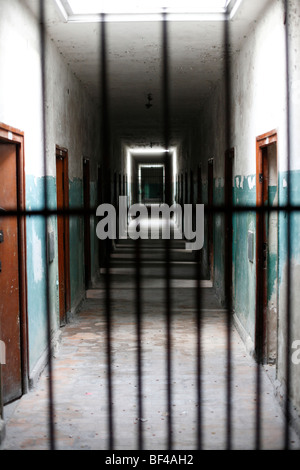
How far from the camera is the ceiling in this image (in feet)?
15.1

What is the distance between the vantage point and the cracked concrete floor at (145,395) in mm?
3092

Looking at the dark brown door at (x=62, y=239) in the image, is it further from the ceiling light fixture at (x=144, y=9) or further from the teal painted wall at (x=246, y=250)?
the teal painted wall at (x=246, y=250)

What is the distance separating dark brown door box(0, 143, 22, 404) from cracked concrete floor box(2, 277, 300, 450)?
0.20 meters

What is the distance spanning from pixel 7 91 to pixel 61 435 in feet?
6.95

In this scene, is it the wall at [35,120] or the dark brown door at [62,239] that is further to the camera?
the dark brown door at [62,239]

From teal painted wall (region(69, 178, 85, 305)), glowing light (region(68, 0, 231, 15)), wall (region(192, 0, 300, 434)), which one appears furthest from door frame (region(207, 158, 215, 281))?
glowing light (region(68, 0, 231, 15))

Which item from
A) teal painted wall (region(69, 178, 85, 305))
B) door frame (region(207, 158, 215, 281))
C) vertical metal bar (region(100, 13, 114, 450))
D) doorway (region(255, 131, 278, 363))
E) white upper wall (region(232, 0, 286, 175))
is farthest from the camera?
door frame (region(207, 158, 215, 281))

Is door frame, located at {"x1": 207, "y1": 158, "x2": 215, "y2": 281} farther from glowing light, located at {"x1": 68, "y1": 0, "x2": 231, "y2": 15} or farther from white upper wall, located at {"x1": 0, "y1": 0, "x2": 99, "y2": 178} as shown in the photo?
glowing light, located at {"x1": 68, "y1": 0, "x2": 231, "y2": 15}

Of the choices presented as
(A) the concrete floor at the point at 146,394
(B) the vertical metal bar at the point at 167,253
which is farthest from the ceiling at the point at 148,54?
(A) the concrete floor at the point at 146,394

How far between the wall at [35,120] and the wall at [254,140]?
155 cm

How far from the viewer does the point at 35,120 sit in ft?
14.1

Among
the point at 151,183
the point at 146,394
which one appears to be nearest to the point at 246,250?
the point at 146,394

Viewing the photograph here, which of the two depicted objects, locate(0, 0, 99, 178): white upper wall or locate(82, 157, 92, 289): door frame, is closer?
locate(0, 0, 99, 178): white upper wall
